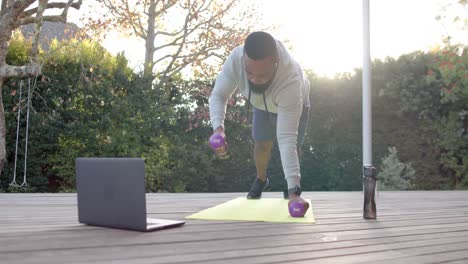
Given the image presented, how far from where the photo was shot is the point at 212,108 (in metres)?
2.89

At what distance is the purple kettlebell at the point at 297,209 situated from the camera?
8.64 ft

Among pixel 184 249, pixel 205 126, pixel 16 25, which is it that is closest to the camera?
pixel 184 249

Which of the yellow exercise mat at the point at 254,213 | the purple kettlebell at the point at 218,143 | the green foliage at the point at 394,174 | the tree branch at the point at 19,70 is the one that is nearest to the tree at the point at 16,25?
the tree branch at the point at 19,70

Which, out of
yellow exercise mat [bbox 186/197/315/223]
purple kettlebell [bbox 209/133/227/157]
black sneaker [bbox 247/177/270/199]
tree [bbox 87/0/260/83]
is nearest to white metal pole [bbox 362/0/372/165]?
black sneaker [bbox 247/177/270/199]

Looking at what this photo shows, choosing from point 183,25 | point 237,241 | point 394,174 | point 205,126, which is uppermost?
point 183,25

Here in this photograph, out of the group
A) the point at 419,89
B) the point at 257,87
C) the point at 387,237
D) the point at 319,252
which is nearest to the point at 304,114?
the point at 257,87

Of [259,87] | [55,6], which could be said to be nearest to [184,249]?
[259,87]

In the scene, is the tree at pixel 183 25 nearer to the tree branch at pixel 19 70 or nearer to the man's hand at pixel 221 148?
the tree branch at pixel 19 70

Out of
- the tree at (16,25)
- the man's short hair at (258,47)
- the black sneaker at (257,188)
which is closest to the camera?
the man's short hair at (258,47)

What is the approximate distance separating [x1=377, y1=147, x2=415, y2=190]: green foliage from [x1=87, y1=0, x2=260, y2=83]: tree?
9.81 feet

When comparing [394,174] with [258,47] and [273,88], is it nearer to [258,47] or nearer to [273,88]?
[273,88]

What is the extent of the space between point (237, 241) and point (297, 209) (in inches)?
30.8

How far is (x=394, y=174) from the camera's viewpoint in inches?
301

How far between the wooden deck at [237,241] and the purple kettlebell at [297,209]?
9cm
